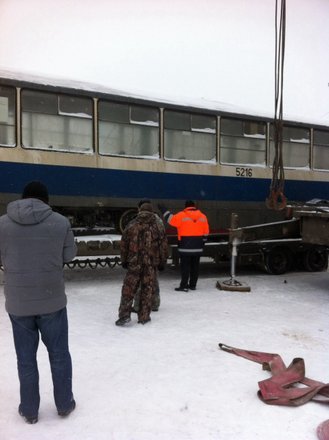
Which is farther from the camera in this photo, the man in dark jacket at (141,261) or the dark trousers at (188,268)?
the dark trousers at (188,268)

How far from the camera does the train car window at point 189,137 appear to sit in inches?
338

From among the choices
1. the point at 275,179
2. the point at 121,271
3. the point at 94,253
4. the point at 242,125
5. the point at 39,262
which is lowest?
the point at 121,271

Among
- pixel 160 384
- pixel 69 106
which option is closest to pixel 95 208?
pixel 69 106

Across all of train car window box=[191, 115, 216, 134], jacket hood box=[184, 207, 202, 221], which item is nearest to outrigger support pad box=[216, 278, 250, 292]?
jacket hood box=[184, 207, 202, 221]

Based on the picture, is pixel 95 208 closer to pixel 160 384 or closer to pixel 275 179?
pixel 275 179

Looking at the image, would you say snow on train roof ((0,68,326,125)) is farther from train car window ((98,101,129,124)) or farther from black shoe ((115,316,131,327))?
black shoe ((115,316,131,327))

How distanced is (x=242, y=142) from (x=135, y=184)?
257 cm

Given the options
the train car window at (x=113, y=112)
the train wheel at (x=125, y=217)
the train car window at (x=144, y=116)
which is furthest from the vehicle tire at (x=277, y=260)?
the train car window at (x=113, y=112)

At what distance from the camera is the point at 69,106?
7664 mm

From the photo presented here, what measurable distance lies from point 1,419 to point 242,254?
662 cm

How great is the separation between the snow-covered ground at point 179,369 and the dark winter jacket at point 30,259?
2.81 ft

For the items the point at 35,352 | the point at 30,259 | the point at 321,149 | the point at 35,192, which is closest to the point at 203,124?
the point at 321,149

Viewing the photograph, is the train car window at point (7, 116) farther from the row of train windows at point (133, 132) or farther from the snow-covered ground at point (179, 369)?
the snow-covered ground at point (179, 369)

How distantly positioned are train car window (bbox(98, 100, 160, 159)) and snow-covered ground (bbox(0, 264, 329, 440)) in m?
2.57
